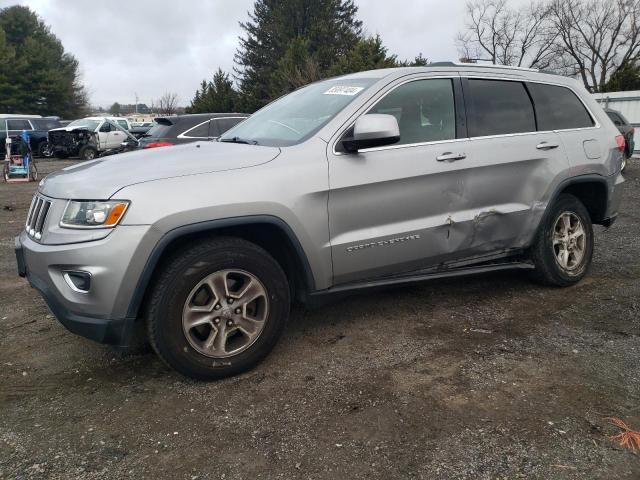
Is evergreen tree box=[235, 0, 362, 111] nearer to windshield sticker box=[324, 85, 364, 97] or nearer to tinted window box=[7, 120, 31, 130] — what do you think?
tinted window box=[7, 120, 31, 130]

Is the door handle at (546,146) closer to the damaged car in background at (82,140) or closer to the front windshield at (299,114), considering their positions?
the front windshield at (299,114)

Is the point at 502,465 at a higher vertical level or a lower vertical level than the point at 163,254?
lower

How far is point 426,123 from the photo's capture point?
11.9ft

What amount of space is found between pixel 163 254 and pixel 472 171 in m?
2.21

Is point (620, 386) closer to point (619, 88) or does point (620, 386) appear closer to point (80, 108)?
point (619, 88)

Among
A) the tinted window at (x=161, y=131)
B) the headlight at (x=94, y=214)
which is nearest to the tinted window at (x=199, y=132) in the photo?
the tinted window at (x=161, y=131)

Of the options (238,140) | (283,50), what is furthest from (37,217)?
(283,50)

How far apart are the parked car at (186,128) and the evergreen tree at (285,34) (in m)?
27.5

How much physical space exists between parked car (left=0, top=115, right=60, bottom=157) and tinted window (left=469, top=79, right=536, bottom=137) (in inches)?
843

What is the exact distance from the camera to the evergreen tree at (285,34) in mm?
39062

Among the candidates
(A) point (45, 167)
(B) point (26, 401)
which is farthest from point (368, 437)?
(A) point (45, 167)

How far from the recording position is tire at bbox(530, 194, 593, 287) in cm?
424

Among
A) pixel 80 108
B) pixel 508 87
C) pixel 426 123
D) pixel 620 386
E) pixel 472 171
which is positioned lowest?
pixel 620 386

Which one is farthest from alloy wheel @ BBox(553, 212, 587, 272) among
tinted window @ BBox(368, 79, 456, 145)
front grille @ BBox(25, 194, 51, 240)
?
front grille @ BBox(25, 194, 51, 240)
